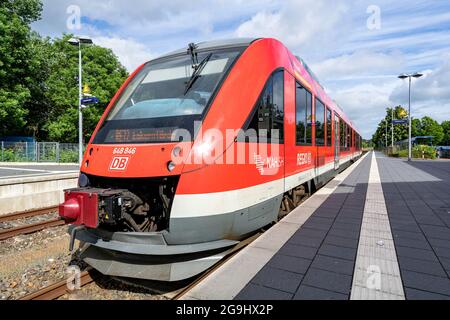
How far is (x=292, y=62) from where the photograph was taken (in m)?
5.24

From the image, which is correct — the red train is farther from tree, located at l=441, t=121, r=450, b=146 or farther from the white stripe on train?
tree, located at l=441, t=121, r=450, b=146

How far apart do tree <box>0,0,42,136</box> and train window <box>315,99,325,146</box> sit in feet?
67.5

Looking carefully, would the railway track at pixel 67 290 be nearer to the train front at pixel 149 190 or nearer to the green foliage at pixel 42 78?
the train front at pixel 149 190

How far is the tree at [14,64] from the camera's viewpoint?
1975cm

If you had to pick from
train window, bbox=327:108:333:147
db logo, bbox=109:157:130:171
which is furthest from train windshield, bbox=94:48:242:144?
train window, bbox=327:108:333:147

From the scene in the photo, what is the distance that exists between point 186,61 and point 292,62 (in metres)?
2.11

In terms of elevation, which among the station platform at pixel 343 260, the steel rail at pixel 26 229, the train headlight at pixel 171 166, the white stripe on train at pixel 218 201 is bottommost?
the steel rail at pixel 26 229

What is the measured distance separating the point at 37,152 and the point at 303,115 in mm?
22884

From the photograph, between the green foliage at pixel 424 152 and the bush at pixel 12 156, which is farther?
the green foliage at pixel 424 152

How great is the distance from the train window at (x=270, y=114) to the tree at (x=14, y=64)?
2147 cm

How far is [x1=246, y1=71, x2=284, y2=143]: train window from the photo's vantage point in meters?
3.71

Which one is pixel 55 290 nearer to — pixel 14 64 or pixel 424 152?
pixel 14 64

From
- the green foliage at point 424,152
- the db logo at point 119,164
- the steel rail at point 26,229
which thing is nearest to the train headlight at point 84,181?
the db logo at point 119,164

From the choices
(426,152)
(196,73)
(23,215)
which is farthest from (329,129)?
(426,152)
